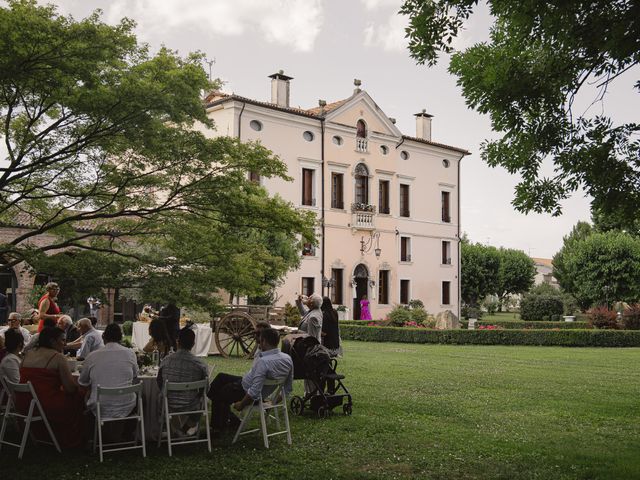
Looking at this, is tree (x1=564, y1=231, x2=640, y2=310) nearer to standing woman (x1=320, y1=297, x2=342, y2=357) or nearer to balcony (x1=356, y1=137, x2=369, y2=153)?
balcony (x1=356, y1=137, x2=369, y2=153)

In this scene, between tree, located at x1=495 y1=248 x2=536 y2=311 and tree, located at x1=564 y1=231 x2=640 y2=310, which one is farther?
tree, located at x1=495 y1=248 x2=536 y2=311

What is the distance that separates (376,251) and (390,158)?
5.51 metres

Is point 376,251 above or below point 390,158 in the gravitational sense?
below

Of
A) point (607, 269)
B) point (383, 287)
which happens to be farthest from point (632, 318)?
point (607, 269)

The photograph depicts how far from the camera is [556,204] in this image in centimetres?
909

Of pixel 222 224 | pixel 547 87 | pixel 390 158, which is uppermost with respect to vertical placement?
pixel 390 158

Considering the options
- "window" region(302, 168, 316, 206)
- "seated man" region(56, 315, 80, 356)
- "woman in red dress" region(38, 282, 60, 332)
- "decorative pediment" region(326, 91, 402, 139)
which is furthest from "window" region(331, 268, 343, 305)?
"seated man" region(56, 315, 80, 356)

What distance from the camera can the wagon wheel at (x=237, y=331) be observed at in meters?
17.0

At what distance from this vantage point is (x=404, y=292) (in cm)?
4062

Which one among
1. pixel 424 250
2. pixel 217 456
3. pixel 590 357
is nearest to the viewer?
pixel 217 456

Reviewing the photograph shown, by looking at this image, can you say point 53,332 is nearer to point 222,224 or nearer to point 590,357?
point 222,224

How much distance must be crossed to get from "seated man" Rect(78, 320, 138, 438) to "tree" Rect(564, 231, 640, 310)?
42.7 meters

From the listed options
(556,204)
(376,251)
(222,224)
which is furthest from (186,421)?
(376,251)

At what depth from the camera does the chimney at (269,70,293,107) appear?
36.1 metres
